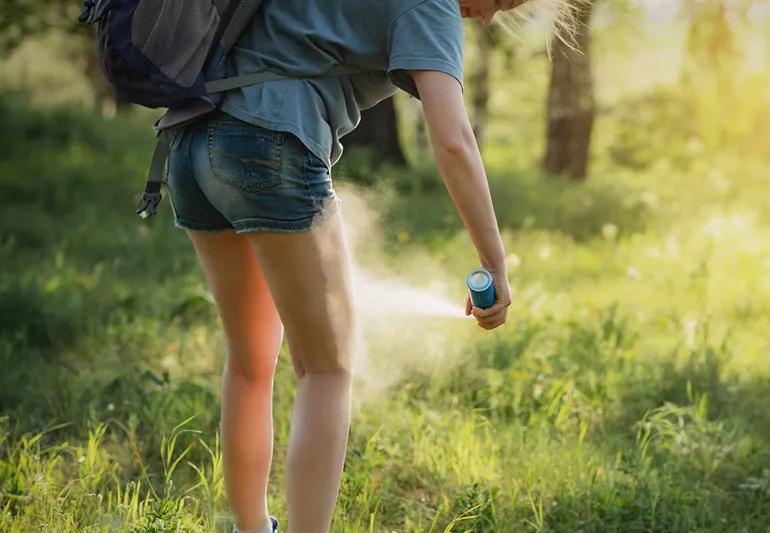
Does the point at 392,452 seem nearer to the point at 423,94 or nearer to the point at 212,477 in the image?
the point at 212,477

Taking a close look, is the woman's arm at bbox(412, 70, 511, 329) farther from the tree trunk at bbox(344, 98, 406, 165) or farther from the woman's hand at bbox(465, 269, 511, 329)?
the tree trunk at bbox(344, 98, 406, 165)

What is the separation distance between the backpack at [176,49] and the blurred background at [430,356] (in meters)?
0.95

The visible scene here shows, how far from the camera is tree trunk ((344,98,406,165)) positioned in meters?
9.95

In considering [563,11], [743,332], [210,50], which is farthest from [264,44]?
[743,332]

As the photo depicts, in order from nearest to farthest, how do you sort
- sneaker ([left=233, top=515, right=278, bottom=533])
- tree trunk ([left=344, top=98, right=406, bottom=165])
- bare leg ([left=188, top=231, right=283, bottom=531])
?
bare leg ([left=188, top=231, right=283, bottom=531]) < sneaker ([left=233, top=515, right=278, bottom=533]) < tree trunk ([left=344, top=98, right=406, bottom=165])

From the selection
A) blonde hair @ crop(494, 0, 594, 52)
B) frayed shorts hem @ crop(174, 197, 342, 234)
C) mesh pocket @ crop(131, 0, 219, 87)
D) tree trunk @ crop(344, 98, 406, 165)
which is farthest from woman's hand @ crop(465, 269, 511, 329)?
tree trunk @ crop(344, 98, 406, 165)

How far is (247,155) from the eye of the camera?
2287mm

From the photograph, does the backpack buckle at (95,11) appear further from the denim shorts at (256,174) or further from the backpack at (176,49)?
the denim shorts at (256,174)

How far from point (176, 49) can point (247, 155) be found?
31 cm

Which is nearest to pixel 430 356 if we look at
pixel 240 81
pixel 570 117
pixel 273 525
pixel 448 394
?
pixel 448 394

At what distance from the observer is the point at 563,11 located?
274cm

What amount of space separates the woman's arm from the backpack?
0.78 feet

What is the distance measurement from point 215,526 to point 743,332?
11.8ft

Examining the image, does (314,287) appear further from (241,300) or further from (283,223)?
(241,300)
